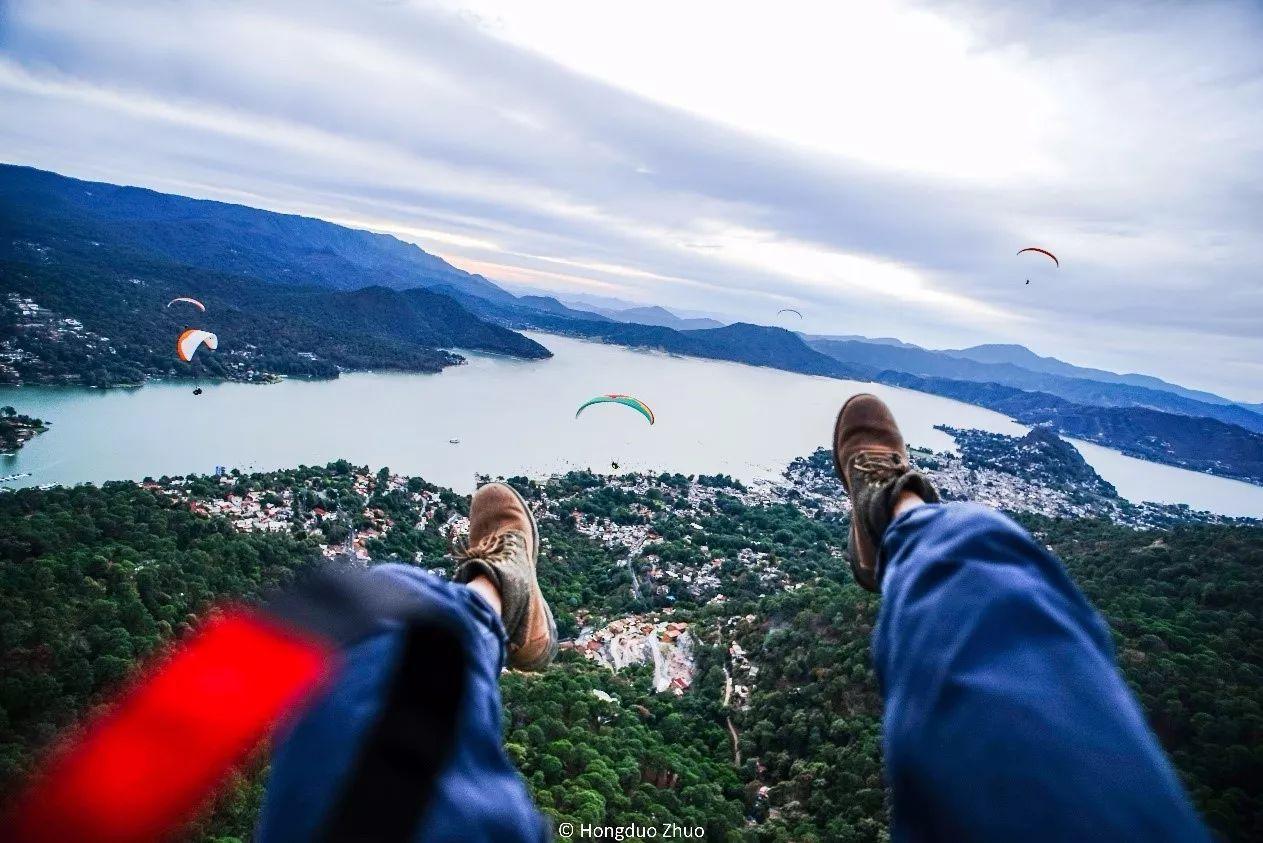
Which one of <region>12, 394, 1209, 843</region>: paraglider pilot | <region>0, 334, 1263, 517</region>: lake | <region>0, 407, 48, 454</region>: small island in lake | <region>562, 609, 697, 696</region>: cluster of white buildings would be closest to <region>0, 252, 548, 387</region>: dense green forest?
<region>0, 334, 1263, 517</region>: lake

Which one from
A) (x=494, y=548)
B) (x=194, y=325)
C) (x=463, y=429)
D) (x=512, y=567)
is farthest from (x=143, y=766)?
(x=194, y=325)

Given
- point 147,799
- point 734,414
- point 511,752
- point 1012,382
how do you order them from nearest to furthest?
point 147,799, point 511,752, point 734,414, point 1012,382

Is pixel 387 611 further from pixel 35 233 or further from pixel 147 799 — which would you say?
pixel 35 233

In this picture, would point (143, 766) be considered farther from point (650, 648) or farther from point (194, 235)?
point (194, 235)

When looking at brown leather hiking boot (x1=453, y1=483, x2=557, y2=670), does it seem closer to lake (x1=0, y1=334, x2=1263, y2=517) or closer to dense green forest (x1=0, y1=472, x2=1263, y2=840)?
dense green forest (x1=0, y1=472, x2=1263, y2=840)

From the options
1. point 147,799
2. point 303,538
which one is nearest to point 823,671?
point 147,799

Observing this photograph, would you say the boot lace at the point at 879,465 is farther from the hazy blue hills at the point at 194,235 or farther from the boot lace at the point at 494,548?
the hazy blue hills at the point at 194,235
